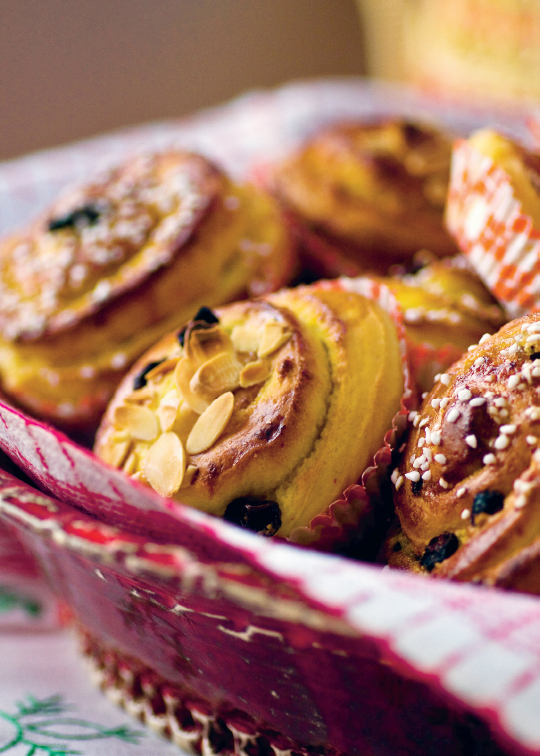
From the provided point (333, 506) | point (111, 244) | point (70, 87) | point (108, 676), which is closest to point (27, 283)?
point (111, 244)

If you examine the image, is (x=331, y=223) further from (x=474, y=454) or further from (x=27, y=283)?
(x=474, y=454)

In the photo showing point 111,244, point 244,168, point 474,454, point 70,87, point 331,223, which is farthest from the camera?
point 70,87

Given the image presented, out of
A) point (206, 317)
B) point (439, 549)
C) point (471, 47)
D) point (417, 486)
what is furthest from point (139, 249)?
point (471, 47)

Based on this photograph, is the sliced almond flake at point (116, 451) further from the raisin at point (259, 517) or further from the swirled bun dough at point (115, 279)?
the swirled bun dough at point (115, 279)

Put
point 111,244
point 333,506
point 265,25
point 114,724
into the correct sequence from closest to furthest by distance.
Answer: point 333,506
point 114,724
point 111,244
point 265,25

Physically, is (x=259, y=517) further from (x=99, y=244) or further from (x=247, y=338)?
(x=99, y=244)

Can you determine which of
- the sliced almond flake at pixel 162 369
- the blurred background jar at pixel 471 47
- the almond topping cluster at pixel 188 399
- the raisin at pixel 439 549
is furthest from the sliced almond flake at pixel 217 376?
the blurred background jar at pixel 471 47
